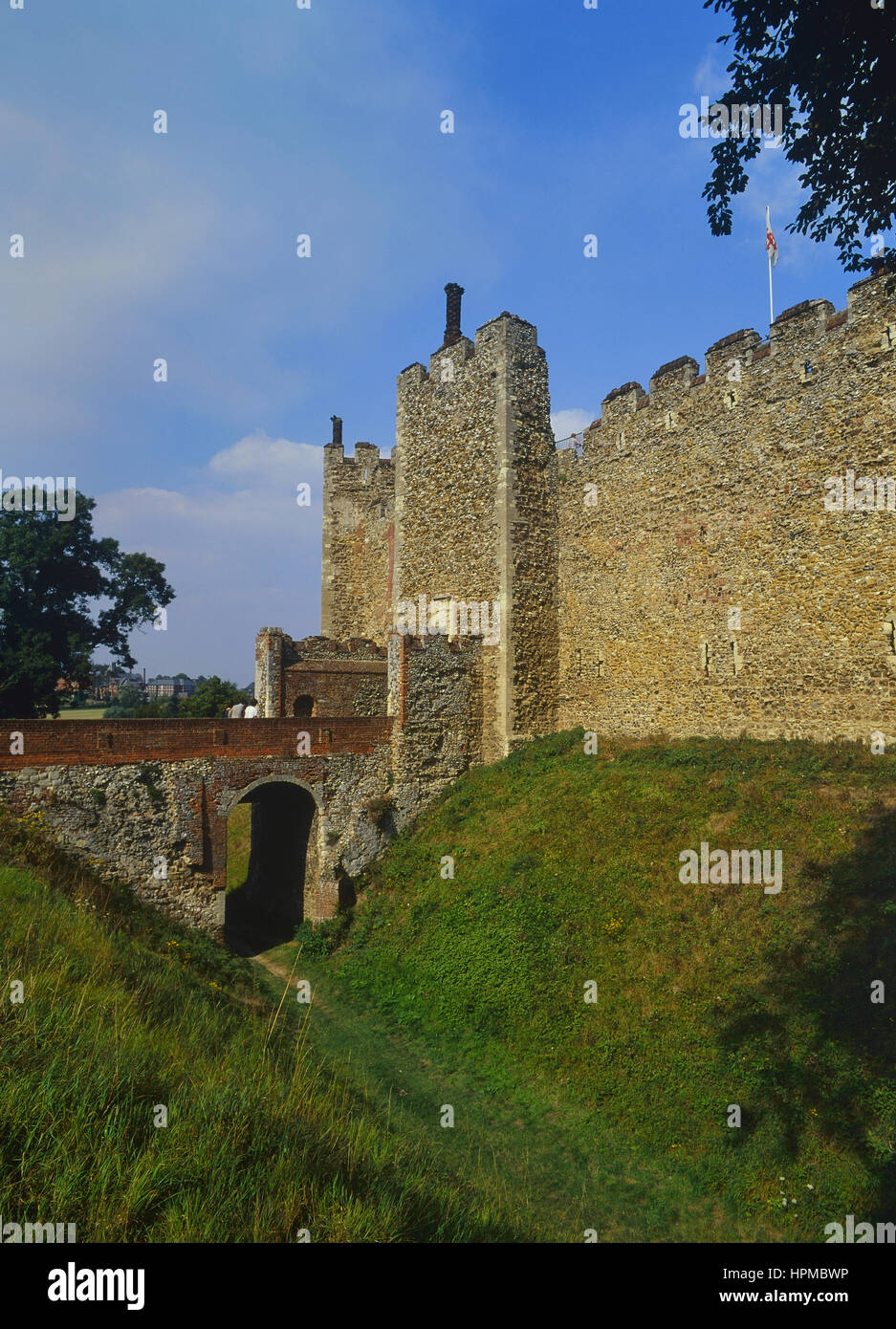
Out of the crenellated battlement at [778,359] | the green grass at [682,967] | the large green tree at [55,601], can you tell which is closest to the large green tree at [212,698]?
the large green tree at [55,601]

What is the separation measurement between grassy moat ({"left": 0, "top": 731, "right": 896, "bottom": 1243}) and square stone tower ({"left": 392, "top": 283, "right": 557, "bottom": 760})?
140 inches

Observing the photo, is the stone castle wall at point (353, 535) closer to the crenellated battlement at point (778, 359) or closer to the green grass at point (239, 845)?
the green grass at point (239, 845)

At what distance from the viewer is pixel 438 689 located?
18828 mm

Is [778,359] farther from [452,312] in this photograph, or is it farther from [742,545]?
[452,312]

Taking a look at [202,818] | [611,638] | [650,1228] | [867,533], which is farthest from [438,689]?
[650,1228]

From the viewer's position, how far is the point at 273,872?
1962 centimetres

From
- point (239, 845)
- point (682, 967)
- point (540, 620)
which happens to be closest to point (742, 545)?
point (540, 620)

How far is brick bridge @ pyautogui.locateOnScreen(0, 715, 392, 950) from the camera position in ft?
46.1

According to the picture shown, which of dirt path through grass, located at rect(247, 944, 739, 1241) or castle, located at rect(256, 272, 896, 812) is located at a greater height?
castle, located at rect(256, 272, 896, 812)

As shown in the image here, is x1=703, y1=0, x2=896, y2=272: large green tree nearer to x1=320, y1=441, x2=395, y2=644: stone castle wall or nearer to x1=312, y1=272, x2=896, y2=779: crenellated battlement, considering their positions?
x1=312, y1=272, x2=896, y2=779: crenellated battlement

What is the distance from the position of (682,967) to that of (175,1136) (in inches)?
308

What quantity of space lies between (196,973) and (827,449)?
14.9 m

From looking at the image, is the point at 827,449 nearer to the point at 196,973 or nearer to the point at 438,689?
the point at 438,689

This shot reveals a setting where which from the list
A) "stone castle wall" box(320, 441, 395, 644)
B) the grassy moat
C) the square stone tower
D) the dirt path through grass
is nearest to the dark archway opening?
the grassy moat
